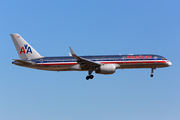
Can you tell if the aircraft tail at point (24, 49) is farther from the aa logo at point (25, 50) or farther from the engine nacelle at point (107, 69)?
the engine nacelle at point (107, 69)

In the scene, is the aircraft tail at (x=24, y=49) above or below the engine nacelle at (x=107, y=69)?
above

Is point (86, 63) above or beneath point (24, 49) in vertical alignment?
beneath

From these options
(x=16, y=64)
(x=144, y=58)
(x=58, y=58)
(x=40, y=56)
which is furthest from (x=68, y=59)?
(x=144, y=58)

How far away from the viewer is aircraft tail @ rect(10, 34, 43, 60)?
242ft

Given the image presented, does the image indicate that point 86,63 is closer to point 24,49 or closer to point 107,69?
point 107,69

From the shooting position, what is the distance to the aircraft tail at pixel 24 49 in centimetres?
7362

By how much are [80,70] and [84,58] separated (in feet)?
9.22

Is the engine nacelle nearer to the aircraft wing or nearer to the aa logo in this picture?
the aircraft wing

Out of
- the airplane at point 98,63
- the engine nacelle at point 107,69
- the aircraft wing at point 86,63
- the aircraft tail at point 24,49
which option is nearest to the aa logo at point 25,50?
the aircraft tail at point 24,49

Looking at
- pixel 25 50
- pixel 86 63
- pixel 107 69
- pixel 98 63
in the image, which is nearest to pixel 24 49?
pixel 25 50

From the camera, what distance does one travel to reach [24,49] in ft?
242

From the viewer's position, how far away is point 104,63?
231ft

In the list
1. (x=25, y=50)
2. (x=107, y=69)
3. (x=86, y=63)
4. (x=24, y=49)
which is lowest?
(x=107, y=69)

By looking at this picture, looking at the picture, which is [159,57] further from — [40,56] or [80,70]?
[40,56]
